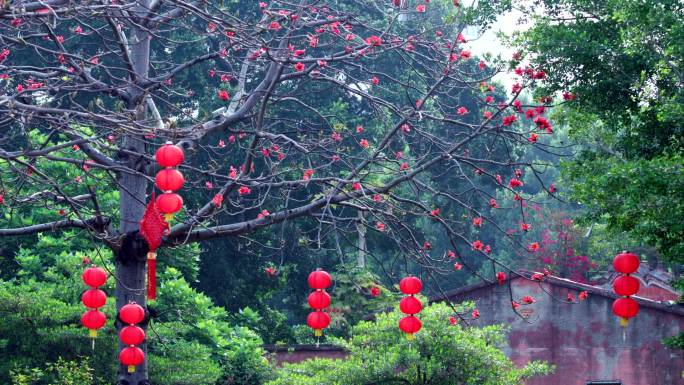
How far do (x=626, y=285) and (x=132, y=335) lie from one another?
4.59m

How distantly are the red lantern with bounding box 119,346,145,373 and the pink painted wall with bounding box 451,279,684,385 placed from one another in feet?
33.1

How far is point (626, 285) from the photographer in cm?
908

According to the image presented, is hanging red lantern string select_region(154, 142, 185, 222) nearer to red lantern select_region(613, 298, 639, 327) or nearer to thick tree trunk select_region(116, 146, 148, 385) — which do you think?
thick tree trunk select_region(116, 146, 148, 385)

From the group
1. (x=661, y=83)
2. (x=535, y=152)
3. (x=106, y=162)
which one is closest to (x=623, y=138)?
(x=661, y=83)

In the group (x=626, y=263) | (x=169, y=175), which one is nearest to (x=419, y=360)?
(x=626, y=263)

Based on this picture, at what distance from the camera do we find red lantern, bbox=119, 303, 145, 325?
27.7 ft

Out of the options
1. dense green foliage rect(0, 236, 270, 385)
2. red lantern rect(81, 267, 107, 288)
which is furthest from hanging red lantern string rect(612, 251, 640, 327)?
dense green foliage rect(0, 236, 270, 385)

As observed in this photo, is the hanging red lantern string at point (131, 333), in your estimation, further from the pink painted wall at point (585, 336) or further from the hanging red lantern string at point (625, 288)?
the pink painted wall at point (585, 336)

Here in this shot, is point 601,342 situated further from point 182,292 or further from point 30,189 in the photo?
point 30,189

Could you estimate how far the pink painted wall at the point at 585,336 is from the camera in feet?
57.6

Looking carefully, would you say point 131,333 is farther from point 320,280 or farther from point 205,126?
point 205,126

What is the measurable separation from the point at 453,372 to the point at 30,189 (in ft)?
23.7

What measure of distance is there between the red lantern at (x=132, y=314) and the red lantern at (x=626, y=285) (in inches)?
174

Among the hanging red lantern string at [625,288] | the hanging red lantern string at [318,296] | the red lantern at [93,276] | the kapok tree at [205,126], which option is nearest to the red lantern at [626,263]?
the hanging red lantern string at [625,288]
